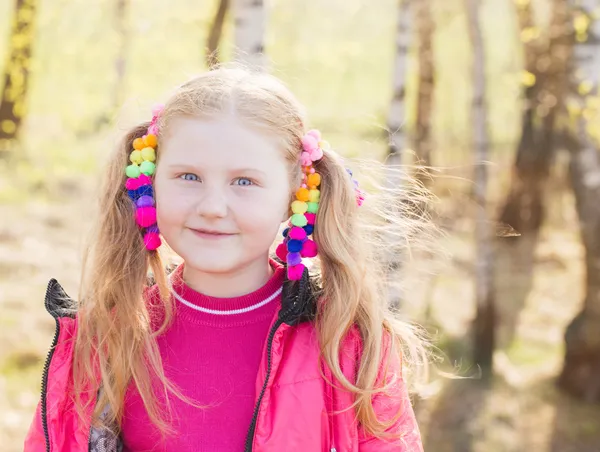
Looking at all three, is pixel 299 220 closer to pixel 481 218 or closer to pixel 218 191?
pixel 218 191

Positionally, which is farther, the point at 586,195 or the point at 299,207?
the point at 586,195

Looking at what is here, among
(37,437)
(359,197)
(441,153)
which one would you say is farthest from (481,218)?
(441,153)

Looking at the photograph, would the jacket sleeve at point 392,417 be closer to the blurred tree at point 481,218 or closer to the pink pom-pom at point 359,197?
the pink pom-pom at point 359,197

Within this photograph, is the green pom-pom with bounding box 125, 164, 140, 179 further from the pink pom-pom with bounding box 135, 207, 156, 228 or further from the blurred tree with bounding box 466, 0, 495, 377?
the blurred tree with bounding box 466, 0, 495, 377

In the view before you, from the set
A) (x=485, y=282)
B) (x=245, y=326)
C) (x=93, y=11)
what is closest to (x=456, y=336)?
(x=485, y=282)

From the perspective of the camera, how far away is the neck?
89.0 inches

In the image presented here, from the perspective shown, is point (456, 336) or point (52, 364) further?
point (456, 336)

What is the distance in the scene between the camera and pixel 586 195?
535cm

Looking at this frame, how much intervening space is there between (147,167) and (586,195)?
3882 millimetres

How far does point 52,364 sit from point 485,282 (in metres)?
4.81

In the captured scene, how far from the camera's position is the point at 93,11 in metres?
10.9

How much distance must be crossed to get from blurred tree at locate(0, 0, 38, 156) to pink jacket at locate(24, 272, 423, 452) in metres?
6.66

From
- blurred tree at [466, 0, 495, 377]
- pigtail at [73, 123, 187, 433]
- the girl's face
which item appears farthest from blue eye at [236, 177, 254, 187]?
blurred tree at [466, 0, 495, 377]

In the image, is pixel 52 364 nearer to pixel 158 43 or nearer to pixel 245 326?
pixel 245 326
